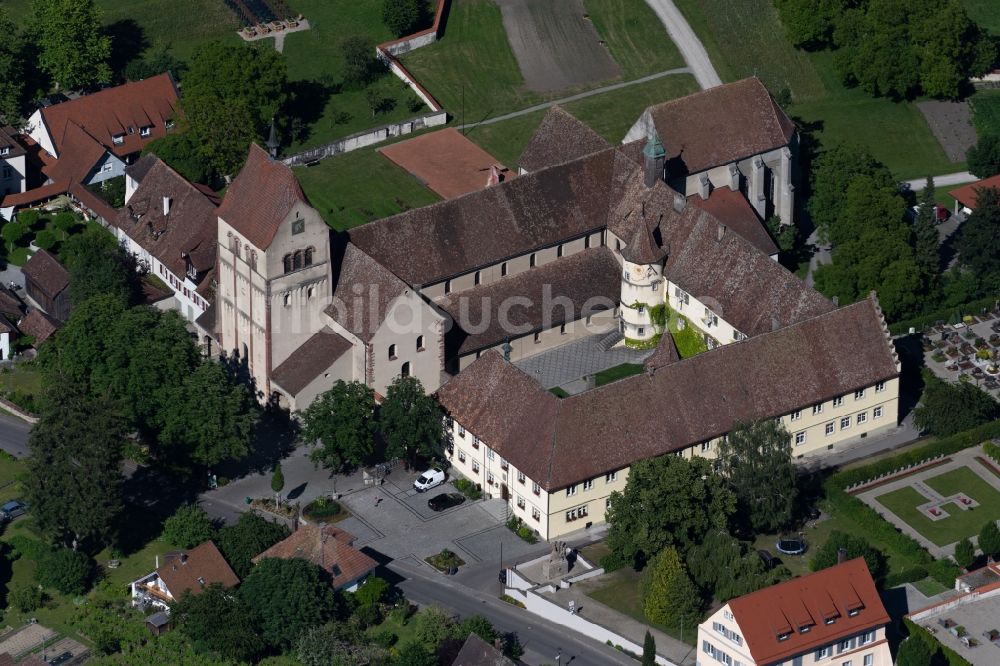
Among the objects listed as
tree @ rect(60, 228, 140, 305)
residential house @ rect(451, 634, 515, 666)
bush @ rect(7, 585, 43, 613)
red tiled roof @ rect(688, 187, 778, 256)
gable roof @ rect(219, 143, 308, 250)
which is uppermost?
gable roof @ rect(219, 143, 308, 250)

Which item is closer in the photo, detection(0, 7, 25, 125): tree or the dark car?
the dark car

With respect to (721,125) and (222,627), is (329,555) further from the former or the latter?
(721,125)

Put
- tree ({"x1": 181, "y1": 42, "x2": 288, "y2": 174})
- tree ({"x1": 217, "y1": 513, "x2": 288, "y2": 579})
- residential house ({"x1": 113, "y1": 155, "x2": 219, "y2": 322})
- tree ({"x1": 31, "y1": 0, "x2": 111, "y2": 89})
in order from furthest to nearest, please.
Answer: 1. tree ({"x1": 31, "y1": 0, "x2": 111, "y2": 89})
2. tree ({"x1": 181, "y1": 42, "x2": 288, "y2": 174})
3. residential house ({"x1": 113, "y1": 155, "x2": 219, "y2": 322})
4. tree ({"x1": 217, "y1": 513, "x2": 288, "y2": 579})

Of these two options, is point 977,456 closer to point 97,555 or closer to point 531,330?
point 531,330

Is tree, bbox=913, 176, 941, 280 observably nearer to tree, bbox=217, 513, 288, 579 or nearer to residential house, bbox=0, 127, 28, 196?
tree, bbox=217, 513, 288, 579

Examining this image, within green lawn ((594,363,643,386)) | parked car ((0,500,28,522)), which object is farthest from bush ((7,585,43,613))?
green lawn ((594,363,643,386))

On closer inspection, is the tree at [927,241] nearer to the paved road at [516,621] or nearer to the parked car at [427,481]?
the parked car at [427,481]

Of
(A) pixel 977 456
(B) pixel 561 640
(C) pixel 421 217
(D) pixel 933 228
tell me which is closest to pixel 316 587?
(B) pixel 561 640
